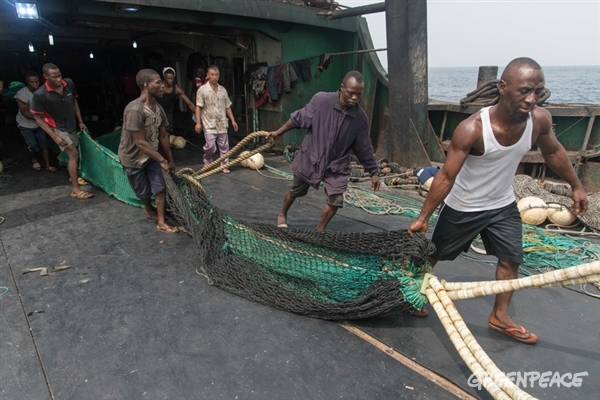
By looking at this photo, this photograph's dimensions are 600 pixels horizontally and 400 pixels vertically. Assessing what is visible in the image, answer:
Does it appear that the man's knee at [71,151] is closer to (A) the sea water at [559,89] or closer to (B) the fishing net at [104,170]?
(B) the fishing net at [104,170]

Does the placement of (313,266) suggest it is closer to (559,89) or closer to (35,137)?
(35,137)

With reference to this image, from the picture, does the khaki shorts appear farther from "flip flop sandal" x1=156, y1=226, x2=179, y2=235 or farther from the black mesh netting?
the black mesh netting

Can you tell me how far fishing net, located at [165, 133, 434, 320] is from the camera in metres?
2.45

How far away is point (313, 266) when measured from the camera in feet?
9.51

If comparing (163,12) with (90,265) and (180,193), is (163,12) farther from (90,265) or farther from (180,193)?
Answer: (90,265)

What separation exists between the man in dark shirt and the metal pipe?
17.0 feet

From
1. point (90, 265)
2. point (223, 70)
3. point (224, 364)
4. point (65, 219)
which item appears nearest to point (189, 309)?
point (224, 364)

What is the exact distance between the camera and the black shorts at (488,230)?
2.52 metres

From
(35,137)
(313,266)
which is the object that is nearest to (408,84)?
(313,266)

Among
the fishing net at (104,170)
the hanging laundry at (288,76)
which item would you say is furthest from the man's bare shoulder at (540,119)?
the hanging laundry at (288,76)

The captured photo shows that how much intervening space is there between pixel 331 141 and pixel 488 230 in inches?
63.6

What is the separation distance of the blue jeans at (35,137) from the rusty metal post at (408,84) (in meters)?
5.97

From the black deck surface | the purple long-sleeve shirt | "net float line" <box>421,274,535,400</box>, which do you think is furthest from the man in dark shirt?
"net float line" <box>421,274,535,400</box>

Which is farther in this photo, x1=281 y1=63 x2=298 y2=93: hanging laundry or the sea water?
the sea water
